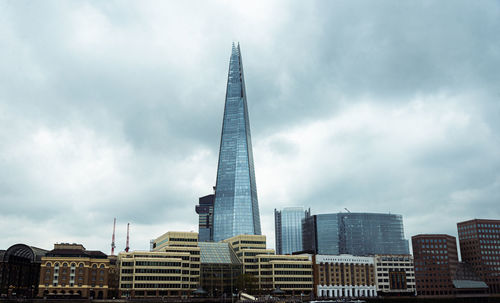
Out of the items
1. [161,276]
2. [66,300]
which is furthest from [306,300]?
[66,300]

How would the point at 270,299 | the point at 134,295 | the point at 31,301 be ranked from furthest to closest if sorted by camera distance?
the point at 134,295 → the point at 270,299 → the point at 31,301

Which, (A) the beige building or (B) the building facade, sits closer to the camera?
(B) the building facade

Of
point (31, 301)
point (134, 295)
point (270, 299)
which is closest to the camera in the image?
point (31, 301)

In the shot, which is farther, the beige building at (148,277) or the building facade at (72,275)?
the beige building at (148,277)

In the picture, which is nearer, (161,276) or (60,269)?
(60,269)

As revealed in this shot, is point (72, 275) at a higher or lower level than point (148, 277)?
higher

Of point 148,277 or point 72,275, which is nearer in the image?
point 72,275

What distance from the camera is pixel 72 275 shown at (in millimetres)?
181375

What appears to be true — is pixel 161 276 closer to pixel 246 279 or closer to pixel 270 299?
pixel 246 279

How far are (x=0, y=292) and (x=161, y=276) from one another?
216 feet

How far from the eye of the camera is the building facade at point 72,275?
7032 inches

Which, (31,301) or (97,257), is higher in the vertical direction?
(97,257)

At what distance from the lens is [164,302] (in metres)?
170

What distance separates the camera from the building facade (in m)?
179
